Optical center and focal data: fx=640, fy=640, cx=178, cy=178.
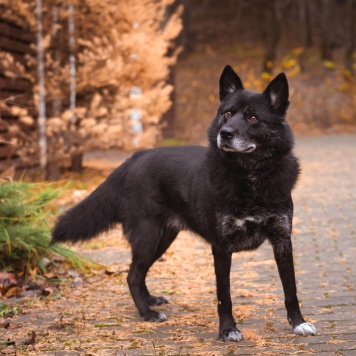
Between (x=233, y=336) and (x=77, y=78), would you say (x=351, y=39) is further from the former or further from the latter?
(x=233, y=336)

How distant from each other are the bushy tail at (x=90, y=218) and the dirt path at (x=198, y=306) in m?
0.59

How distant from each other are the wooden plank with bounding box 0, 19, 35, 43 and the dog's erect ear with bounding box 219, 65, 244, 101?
6.31 metres

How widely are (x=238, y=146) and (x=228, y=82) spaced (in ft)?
1.84

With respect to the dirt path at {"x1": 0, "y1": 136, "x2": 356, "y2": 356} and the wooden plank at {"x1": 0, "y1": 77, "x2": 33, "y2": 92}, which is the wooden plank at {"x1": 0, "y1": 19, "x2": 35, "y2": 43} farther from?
the dirt path at {"x1": 0, "y1": 136, "x2": 356, "y2": 356}

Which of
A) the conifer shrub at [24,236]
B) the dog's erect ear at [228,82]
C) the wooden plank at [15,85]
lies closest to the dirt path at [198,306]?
the conifer shrub at [24,236]

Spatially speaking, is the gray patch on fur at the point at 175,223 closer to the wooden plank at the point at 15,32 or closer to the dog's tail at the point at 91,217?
the dog's tail at the point at 91,217

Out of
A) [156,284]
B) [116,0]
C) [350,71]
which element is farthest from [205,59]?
[156,284]

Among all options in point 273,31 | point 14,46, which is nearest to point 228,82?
point 14,46

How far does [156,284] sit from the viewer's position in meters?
5.71

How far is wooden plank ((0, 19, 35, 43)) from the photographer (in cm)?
976

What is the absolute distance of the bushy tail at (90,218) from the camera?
16.1 feet

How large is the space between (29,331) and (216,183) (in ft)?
5.43

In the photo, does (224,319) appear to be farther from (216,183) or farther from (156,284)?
(156,284)

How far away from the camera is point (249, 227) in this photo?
4207mm
